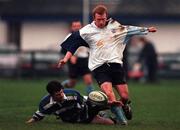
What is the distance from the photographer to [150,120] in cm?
1431

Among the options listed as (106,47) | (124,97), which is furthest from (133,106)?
(106,47)

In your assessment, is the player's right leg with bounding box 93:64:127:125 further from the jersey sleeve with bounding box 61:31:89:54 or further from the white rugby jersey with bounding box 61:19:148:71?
the jersey sleeve with bounding box 61:31:89:54

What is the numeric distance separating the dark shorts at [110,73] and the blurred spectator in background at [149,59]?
716 inches

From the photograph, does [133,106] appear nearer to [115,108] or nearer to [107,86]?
[107,86]

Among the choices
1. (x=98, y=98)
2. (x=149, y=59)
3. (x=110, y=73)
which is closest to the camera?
(x=98, y=98)

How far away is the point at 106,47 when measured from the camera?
1348 cm

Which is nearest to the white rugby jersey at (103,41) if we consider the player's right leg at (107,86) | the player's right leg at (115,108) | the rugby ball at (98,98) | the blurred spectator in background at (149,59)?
the player's right leg at (107,86)

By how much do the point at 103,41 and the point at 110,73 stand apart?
558 mm

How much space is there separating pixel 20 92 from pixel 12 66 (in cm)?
1055

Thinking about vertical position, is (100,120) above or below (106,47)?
below

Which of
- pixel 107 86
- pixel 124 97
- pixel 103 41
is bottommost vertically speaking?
pixel 124 97

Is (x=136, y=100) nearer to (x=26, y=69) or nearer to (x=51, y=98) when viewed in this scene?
(x=51, y=98)

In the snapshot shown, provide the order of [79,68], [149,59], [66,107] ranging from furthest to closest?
[149,59] < [79,68] < [66,107]

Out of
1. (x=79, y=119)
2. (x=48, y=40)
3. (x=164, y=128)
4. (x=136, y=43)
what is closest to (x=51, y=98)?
(x=79, y=119)
